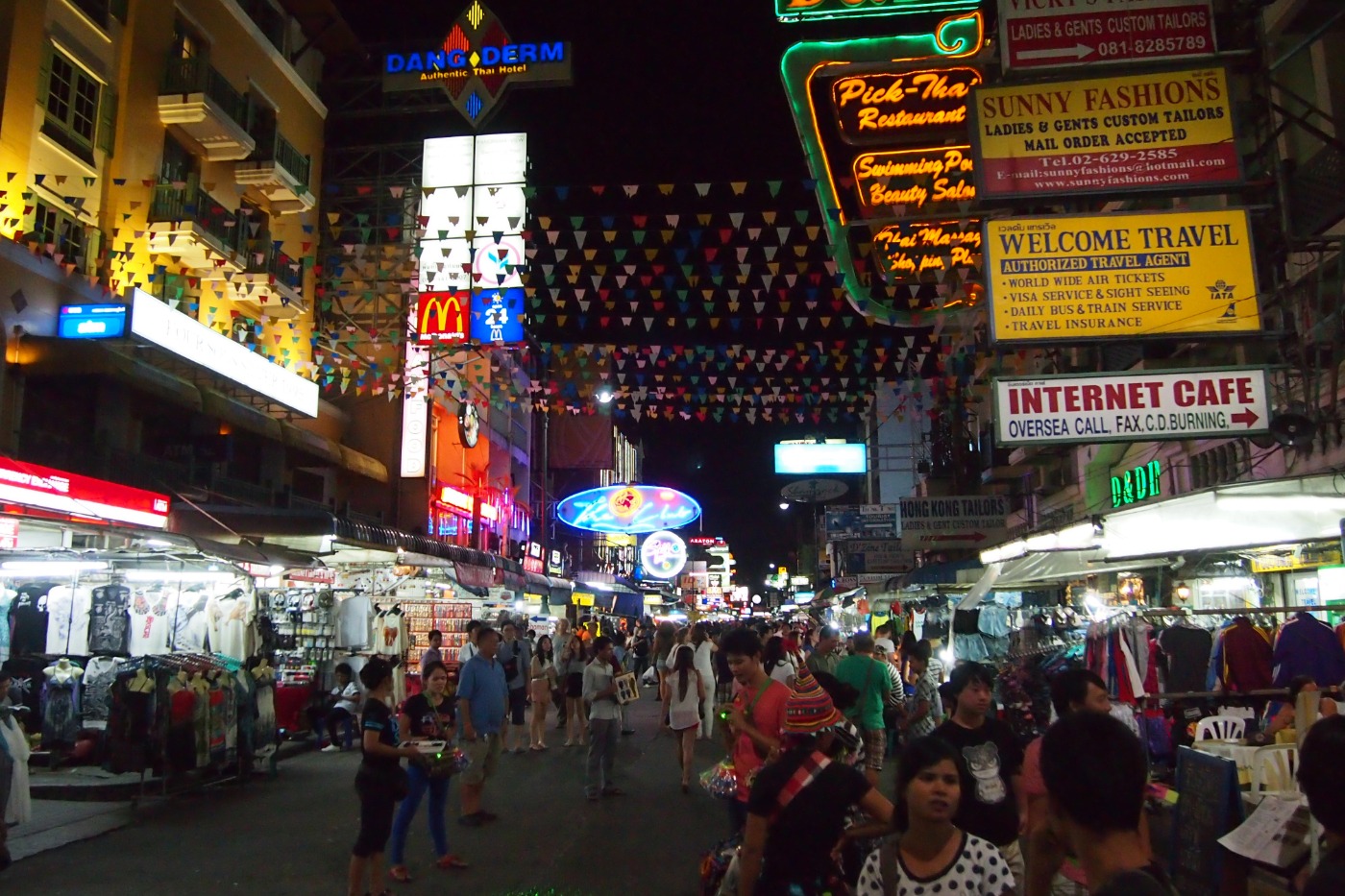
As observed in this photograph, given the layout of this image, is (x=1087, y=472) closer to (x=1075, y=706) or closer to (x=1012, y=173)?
(x=1012, y=173)

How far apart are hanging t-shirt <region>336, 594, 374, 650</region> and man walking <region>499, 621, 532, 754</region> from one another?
2.47 m

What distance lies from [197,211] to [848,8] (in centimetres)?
1600

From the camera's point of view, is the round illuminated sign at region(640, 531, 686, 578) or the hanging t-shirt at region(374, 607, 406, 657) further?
the round illuminated sign at region(640, 531, 686, 578)

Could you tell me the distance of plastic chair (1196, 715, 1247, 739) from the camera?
7574 millimetres

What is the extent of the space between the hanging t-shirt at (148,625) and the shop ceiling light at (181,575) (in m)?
0.36

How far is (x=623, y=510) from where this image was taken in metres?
29.9

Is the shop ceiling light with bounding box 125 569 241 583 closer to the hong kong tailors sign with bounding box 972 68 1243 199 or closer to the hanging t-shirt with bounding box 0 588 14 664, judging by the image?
the hanging t-shirt with bounding box 0 588 14 664

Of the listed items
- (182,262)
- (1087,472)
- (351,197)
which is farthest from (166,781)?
(351,197)

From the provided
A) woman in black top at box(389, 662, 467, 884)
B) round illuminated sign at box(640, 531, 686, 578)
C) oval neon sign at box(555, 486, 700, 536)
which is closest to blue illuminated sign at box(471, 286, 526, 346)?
oval neon sign at box(555, 486, 700, 536)

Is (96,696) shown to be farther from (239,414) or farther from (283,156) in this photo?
(283,156)

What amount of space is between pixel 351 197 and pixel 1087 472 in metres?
20.9

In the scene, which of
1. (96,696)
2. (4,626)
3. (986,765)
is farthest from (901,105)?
(4,626)

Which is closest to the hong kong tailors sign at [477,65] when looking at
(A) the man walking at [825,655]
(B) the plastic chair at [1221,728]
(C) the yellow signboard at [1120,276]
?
(A) the man walking at [825,655]

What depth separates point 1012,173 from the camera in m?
9.15
